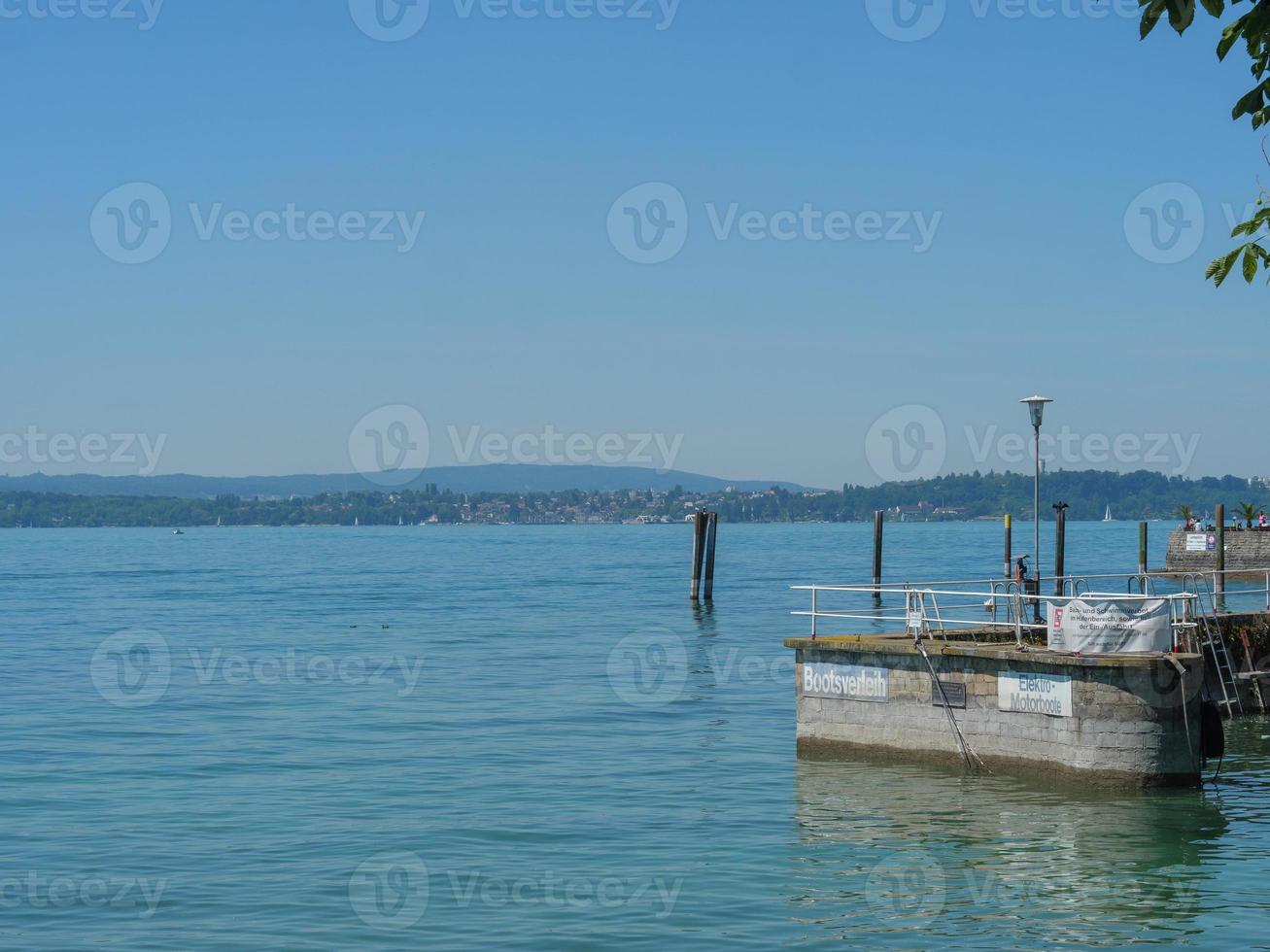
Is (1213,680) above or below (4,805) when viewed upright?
above

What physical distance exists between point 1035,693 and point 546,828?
7014mm

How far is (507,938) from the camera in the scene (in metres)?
15.7

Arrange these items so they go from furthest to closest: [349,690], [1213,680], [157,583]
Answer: [157,583], [349,690], [1213,680]

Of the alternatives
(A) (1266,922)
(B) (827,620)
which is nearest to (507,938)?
(A) (1266,922)

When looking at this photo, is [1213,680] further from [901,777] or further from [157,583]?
[157,583]

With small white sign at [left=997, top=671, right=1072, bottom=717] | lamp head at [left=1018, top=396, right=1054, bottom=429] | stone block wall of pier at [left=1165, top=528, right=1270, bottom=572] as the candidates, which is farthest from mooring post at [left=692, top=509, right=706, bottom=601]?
small white sign at [left=997, top=671, right=1072, bottom=717]

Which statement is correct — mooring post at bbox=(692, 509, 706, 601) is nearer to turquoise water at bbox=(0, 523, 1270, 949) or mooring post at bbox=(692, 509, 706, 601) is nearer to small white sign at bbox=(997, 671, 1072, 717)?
turquoise water at bbox=(0, 523, 1270, 949)

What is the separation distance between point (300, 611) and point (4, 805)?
173 ft

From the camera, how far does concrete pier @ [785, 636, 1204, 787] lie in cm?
1975

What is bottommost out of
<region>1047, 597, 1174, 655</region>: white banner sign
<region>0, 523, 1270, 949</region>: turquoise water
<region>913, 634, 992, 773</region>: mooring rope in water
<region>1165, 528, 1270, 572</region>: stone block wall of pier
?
<region>0, 523, 1270, 949</region>: turquoise water

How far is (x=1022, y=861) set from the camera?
59.7ft

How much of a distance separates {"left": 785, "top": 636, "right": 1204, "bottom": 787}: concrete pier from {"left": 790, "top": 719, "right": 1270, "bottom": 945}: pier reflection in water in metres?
0.38

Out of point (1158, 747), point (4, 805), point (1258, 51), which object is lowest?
point (4, 805)

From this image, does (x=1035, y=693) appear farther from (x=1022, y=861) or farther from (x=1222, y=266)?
(x=1222, y=266)
